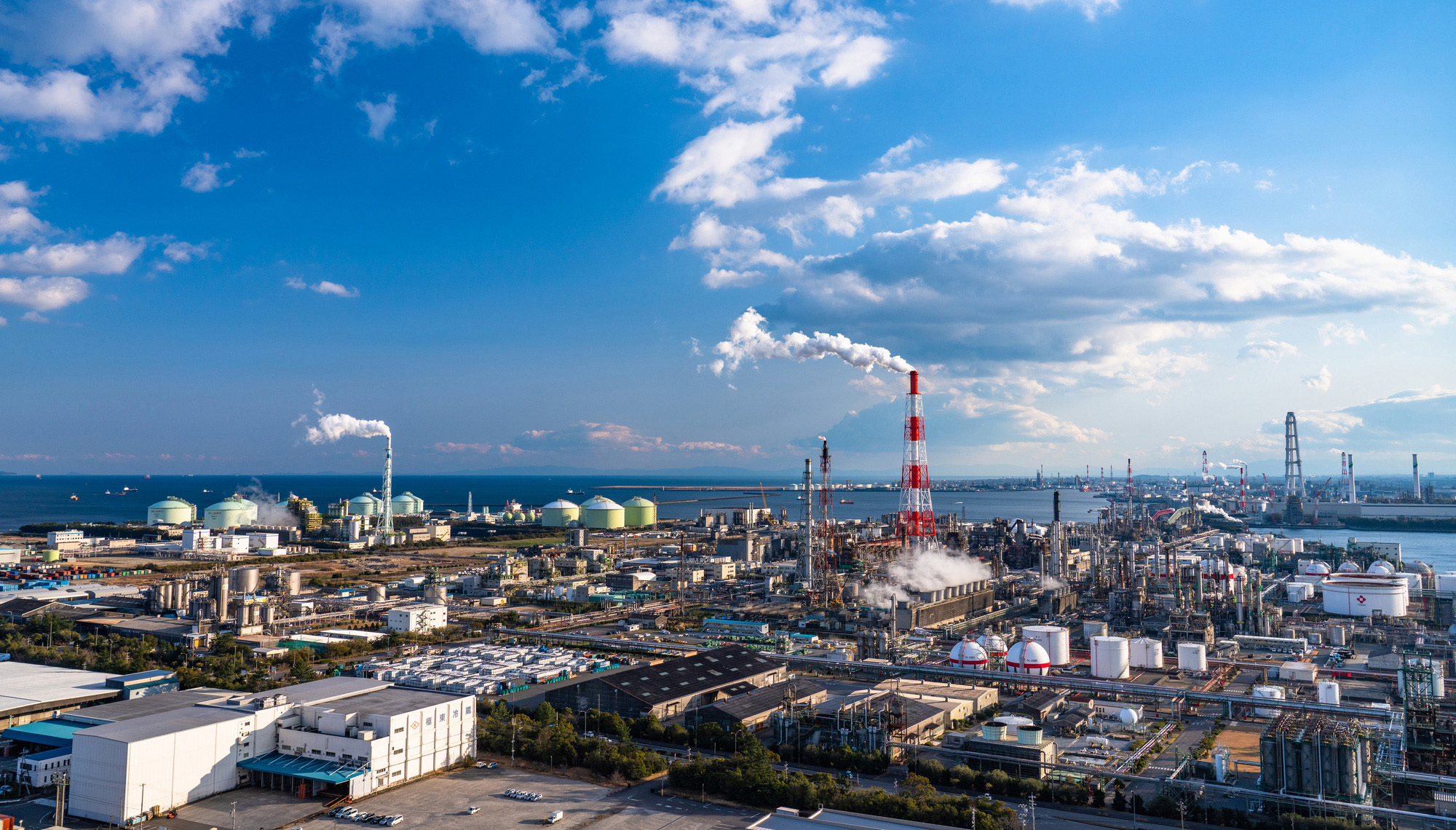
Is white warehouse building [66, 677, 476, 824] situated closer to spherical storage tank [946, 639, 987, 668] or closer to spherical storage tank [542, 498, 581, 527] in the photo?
spherical storage tank [946, 639, 987, 668]

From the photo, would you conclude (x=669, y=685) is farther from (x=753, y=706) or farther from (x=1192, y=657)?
(x=1192, y=657)

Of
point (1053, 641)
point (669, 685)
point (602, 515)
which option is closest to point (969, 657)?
point (1053, 641)

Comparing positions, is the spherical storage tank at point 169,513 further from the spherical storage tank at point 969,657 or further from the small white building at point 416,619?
the spherical storage tank at point 969,657

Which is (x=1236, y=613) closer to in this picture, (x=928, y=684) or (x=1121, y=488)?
(x=928, y=684)

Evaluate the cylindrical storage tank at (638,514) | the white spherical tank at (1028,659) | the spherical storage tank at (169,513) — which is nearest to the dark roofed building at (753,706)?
the white spherical tank at (1028,659)

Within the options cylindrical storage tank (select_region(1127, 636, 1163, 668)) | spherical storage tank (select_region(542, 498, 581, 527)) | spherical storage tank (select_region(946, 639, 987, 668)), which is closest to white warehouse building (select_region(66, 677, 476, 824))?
spherical storage tank (select_region(946, 639, 987, 668))

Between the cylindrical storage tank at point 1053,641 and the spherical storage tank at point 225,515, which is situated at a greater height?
the spherical storage tank at point 225,515
